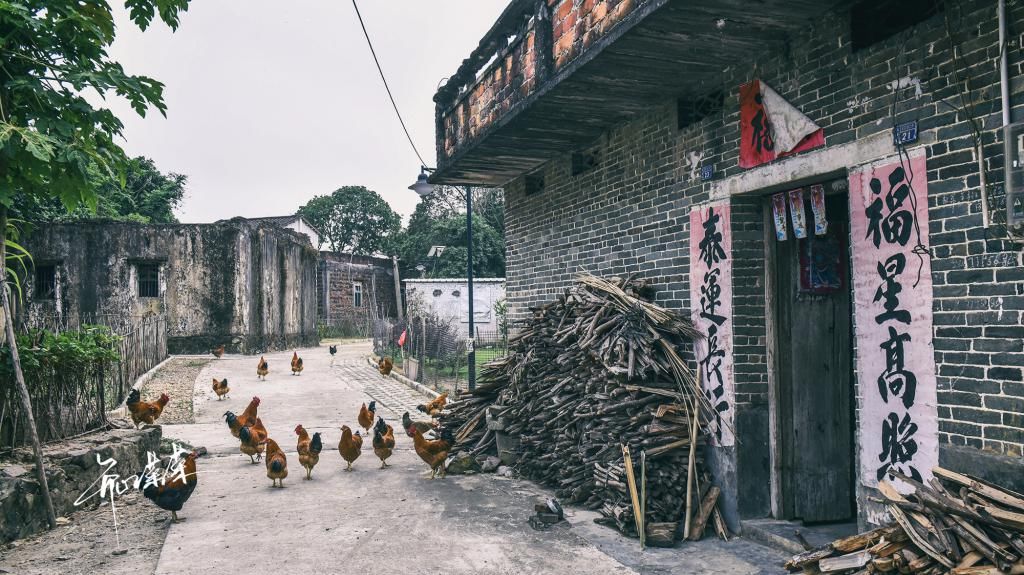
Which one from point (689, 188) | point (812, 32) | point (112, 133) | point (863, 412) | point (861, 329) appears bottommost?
point (863, 412)

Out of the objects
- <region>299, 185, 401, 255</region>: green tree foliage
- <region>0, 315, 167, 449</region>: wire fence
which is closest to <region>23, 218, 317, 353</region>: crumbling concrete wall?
<region>0, 315, 167, 449</region>: wire fence

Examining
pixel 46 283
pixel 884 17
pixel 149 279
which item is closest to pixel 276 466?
pixel 884 17

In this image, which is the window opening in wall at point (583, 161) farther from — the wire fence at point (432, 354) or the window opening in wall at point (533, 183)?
the wire fence at point (432, 354)

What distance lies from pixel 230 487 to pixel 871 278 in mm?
7308

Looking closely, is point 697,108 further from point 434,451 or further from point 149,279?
point 149,279

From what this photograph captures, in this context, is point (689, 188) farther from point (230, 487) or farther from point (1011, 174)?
point (230, 487)

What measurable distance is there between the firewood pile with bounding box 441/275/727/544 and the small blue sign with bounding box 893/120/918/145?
2.56 meters

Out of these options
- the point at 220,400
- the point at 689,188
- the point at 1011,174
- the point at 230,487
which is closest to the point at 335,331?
the point at 220,400

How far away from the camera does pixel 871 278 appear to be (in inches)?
189

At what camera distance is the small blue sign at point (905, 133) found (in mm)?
4480

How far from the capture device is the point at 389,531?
629 cm

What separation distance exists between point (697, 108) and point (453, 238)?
3762 centimetres

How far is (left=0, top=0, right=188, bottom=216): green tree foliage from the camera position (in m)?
5.58

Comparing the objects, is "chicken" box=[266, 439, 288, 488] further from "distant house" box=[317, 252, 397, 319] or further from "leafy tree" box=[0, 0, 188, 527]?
"distant house" box=[317, 252, 397, 319]
